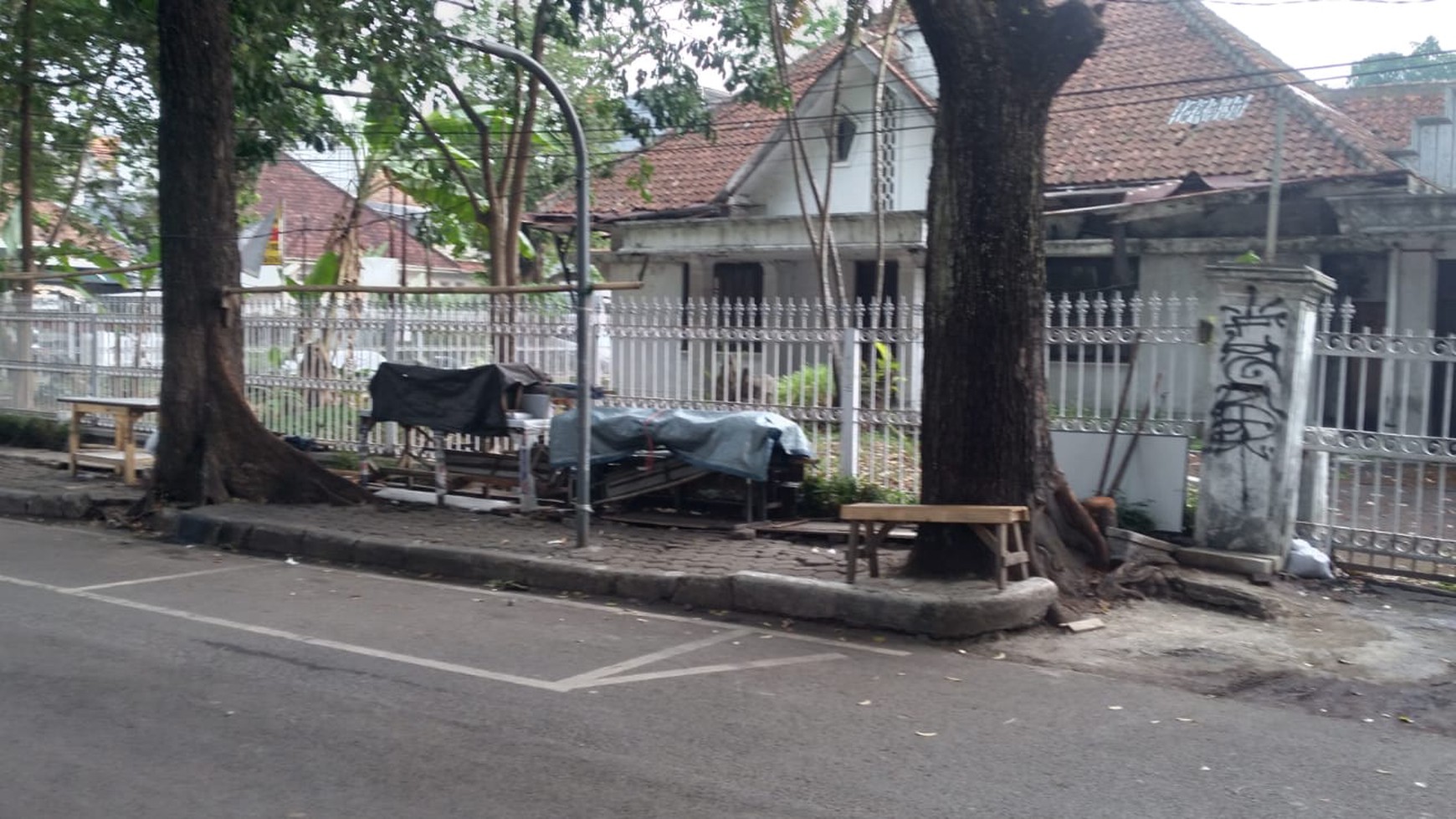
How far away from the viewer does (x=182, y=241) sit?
1236 cm

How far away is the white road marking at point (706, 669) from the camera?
21.9 feet

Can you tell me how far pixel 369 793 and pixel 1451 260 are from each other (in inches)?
605

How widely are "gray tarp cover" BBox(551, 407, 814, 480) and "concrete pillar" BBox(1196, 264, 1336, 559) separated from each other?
326 cm

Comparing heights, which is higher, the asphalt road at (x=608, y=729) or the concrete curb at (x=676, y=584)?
the concrete curb at (x=676, y=584)

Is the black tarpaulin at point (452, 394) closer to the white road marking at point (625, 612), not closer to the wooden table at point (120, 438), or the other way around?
the white road marking at point (625, 612)

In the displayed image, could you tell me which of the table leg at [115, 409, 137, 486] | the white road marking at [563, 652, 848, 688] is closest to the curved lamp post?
the white road marking at [563, 652, 848, 688]

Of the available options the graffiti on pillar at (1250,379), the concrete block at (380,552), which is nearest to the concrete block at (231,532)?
the concrete block at (380,552)

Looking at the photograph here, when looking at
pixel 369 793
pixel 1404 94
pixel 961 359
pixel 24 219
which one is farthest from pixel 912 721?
pixel 1404 94

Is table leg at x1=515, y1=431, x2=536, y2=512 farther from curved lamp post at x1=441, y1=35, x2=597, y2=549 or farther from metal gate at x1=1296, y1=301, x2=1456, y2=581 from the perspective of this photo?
metal gate at x1=1296, y1=301, x2=1456, y2=581

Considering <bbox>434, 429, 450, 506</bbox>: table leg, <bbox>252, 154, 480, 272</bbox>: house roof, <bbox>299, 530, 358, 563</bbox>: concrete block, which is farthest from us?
<bbox>252, 154, 480, 272</bbox>: house roof

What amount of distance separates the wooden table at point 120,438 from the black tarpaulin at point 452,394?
297 cm

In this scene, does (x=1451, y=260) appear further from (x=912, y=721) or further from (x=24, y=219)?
(x=24, y=219)

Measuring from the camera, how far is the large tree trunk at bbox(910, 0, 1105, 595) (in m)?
8.27

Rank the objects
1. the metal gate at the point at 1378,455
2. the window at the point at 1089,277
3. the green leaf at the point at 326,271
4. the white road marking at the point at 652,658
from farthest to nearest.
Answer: the green leaf at the point at 326,271
the window at the point at 1089,277
the metal gate at the point at 1378,455
the white road marking at the point at 652,658
